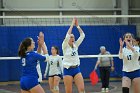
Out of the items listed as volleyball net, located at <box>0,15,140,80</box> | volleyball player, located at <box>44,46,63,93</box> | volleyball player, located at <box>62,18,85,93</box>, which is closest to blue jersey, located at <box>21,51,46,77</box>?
volleyball player, located at <box>62,18,85,93</box>

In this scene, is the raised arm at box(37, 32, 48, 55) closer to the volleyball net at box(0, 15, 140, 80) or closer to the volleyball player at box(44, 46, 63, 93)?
the volleyball player at box(44, 46, 63, 93)

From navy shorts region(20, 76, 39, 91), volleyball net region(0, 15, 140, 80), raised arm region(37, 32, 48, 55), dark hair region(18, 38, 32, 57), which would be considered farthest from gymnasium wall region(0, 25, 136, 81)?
navy shorts region(20, 76, 39, 91)

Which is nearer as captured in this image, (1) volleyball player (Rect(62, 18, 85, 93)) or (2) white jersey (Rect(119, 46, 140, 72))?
(2) white jersey (Rect(119, 46, 140, 72))

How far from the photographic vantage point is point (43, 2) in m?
23.4

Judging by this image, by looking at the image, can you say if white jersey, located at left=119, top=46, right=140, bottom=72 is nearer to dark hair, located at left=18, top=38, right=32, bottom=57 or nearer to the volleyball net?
dark hair, located at left=18, top=38, right=32, bottom=57

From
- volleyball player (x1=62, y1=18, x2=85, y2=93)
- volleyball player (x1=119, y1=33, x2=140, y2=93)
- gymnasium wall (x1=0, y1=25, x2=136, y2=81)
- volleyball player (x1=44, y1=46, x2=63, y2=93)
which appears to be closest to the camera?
volleyball player (x1=119, y1=33, x2=140, y2=93)

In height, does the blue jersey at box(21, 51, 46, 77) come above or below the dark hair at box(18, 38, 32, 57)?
below

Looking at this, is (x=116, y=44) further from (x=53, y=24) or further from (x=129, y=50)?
(x=129, y=50)

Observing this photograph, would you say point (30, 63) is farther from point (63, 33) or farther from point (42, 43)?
point (63, 33)

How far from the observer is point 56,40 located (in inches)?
869

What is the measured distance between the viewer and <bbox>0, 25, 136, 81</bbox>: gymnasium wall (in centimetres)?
2183

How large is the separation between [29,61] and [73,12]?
16.0 metres

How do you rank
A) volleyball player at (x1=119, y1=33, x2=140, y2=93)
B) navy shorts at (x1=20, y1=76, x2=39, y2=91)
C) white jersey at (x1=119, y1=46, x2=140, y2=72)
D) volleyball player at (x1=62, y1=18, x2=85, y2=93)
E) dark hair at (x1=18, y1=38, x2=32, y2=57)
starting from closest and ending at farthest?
navy shorts at (x1=20, y1=76, x2=39, y2=91)
dark hair at (x1=18, y1=38, x2=32, y2=57)
volleyball player at (x1=119, y1=33, x2=140, y2=93)
white jersey at (x1=119, y1=46, x2=140, y2=72)
volleyball player at (x1=62, y1=18, x2=85, y2=93)

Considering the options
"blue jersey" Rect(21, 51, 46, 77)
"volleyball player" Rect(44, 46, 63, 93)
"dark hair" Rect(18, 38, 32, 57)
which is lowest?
"volleyball player" Rect(44, 46, 63, 93)
